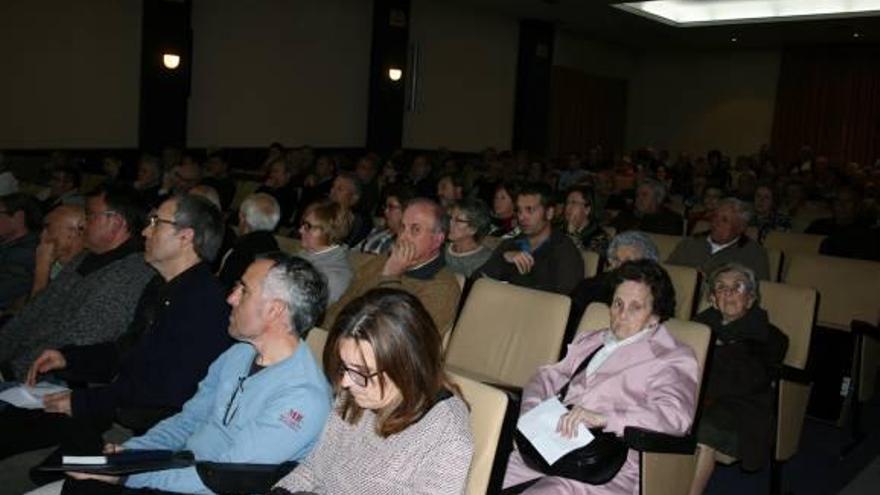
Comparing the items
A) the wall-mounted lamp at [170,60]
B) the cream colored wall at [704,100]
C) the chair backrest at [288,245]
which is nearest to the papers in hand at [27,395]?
the chair backrest at [288,245]

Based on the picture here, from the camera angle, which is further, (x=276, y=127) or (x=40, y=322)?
(x=276, y=127)

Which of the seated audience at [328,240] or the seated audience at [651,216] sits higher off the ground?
the seated audience at [651,216]

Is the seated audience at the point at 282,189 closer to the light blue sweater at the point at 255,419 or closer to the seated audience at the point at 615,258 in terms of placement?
the seated audience at the point at 615,258

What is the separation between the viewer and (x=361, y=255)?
4.37 metres

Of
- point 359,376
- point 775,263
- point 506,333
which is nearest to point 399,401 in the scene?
point 359,376

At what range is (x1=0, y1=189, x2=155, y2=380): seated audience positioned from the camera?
130 inches

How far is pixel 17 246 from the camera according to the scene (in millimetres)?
4500

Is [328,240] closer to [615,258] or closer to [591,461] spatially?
[615,258]

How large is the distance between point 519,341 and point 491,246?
65.3 inches

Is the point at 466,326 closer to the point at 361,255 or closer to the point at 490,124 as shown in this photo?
the point at 361,255

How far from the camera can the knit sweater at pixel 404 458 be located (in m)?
1.85

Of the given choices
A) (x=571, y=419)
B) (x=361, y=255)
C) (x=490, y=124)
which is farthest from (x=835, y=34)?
(x=571, y=419)

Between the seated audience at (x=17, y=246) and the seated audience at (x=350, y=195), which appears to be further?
the seated audience at (x=350, y=195)

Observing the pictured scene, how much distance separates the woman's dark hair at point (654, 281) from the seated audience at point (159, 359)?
1.42 meters
